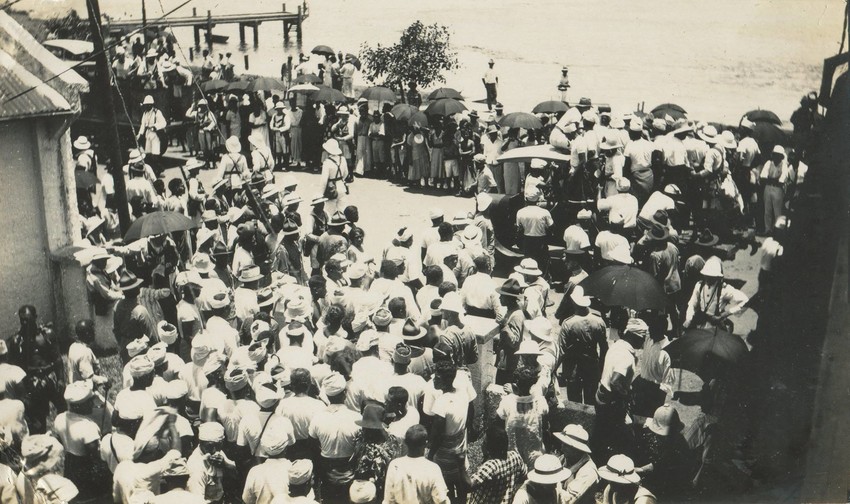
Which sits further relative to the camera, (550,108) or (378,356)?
(550,108)

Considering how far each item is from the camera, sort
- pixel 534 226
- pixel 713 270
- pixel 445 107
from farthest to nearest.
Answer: pixel 445 107
pixel 534 226
pixel 713 270

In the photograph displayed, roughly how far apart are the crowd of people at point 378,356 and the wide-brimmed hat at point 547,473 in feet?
0.05

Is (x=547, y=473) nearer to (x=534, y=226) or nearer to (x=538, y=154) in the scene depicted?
(x=534, y=226)

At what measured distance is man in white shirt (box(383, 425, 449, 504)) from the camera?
5.95 meters

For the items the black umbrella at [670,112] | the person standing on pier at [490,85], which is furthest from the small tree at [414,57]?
the black umbrella at [670,112]

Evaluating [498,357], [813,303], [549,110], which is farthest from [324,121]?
[813,303]

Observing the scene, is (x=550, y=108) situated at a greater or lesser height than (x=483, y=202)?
greater

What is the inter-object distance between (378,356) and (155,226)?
4016 mm

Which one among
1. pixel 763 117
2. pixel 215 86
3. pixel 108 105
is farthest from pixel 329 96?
pixel 763 117

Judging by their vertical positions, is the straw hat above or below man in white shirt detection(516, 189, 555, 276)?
above

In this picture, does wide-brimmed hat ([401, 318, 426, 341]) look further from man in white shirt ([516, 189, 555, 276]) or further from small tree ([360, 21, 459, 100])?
small tree ([360, 21, 459, 100])

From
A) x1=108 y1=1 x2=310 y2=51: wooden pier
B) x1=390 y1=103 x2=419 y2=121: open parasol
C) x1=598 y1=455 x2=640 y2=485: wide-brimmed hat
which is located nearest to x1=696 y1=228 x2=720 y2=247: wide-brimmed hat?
x1=598 y1=455 x2=640 y2=485: wide-brimmed hat

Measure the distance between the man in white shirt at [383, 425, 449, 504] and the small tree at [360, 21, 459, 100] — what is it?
43.9 ft

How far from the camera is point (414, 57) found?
1822cm
